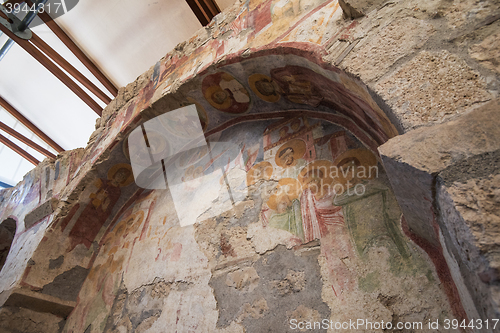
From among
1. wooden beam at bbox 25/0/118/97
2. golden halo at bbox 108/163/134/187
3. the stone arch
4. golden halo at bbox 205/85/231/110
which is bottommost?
the stone arch

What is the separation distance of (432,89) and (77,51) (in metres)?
6.06

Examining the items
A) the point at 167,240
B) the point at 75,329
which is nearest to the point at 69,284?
the point at 75,329

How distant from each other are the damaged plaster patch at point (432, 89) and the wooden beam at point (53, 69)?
5689 mm

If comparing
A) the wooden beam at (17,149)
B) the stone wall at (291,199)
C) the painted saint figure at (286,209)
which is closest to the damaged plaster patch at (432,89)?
the stone wall at (291,199)

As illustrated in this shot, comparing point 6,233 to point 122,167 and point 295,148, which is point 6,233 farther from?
point 295,148

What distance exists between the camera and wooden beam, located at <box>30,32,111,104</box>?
5.38m

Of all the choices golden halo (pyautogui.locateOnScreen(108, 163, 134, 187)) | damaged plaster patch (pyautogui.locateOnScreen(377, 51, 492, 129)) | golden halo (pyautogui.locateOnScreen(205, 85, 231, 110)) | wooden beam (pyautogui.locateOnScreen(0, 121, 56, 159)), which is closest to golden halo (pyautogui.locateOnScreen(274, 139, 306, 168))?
golden halo (pyautogui.locateOnScreen(205, 85, 231, 110))

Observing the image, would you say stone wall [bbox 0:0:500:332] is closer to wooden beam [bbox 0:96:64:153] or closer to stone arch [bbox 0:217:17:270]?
stone arch [bbox 0:217:17:270]

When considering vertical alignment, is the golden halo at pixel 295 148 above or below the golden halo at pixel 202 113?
below

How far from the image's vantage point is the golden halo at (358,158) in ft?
7.69

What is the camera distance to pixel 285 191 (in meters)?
2.71

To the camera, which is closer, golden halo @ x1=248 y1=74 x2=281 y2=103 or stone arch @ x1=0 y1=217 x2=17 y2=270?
golden halo @ x1=248 y1=74 x2=281 y2=103

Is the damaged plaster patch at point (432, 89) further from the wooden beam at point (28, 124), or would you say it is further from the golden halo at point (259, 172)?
the wooden beam at point (28, 124)

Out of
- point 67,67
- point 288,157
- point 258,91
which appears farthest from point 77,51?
point 288,157
